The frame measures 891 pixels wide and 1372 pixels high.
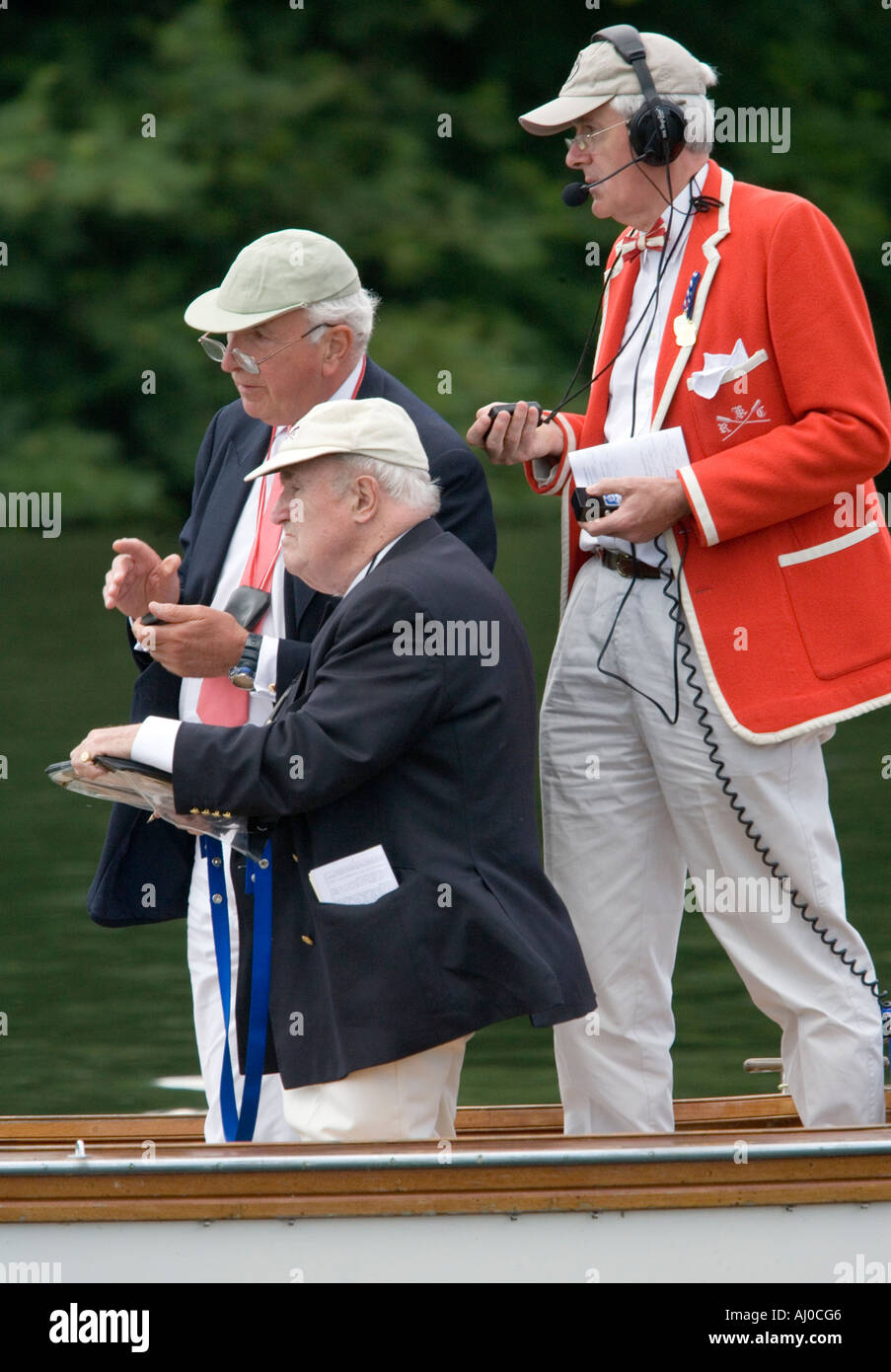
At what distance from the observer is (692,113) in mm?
3135

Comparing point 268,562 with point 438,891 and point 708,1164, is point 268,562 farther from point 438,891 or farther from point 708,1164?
point 708,1164

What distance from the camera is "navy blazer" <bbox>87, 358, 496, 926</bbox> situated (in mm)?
3211

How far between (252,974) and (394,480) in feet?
2.29

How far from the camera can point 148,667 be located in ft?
11.2

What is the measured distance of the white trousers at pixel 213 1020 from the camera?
3234 mm

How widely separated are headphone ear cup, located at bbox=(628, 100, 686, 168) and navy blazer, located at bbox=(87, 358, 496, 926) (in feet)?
1.53

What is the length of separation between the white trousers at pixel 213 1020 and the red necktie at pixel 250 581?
191mm

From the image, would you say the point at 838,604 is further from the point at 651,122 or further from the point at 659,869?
the point at 651,122

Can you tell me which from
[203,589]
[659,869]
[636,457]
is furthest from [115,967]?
[636,457]

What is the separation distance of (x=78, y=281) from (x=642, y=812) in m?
15.8

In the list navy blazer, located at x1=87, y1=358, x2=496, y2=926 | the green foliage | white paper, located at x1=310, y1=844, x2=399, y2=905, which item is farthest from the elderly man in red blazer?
the green foliage

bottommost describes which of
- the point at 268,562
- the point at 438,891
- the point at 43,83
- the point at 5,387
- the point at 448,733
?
the point at 438,891

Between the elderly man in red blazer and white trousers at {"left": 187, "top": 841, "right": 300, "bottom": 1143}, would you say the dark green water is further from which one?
the elderly man in red blazer

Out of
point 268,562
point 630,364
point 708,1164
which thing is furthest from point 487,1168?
point 630,364
